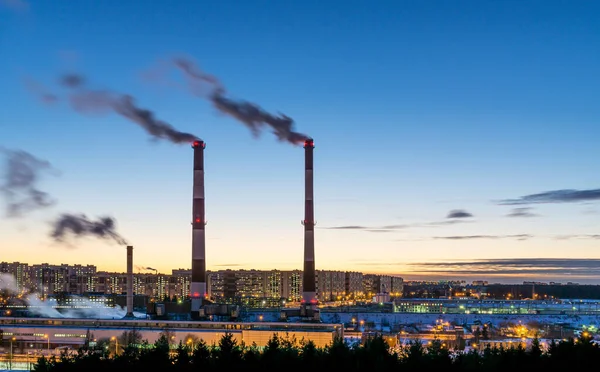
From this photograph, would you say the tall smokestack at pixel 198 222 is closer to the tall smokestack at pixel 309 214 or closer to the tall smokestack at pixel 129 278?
the tall smokestack at pixel 129 278

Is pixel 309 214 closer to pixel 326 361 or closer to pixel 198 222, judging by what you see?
pixel 198 222

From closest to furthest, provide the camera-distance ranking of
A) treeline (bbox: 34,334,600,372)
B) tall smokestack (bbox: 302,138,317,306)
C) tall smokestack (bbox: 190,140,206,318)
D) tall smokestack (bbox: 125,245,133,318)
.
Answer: treeline (bbox: 34,334,600,372) → tall smokestack (bbox: 190,140,206,318) → tall smokestack (bbox: 302,138,317,306) → tall smokestack (bbox: 125,245,133,318)

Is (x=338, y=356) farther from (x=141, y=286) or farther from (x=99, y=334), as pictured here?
(x=141, y=286)

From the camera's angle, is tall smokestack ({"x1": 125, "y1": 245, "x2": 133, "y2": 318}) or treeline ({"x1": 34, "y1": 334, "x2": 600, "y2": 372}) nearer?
treeline ({"x1": 34, "y1": 334, "x2": 600, "y2": 372})

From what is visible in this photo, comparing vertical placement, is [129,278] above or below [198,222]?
below

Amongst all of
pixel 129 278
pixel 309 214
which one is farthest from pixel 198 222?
pixel 129 278

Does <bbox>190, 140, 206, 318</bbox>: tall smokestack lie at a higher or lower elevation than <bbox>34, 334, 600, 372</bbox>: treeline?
higher

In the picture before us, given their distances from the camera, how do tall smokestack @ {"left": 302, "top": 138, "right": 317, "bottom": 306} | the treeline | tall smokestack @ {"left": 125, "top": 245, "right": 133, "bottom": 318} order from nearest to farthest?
the treeline, tall smokestack @ {"left": 302, "top": 138, "right": 317, "bottom": 306}, tall smokestack @ {"left": 125, "top": 245, "right": 133, "bottom": 318}

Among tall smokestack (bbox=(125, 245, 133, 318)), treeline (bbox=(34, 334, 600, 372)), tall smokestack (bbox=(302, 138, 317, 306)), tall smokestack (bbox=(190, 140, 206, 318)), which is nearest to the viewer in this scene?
treeline (bbox=(34, 334, 600, 372))

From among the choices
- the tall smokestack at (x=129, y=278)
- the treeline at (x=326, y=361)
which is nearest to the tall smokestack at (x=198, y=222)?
the tall smokestack at (x=129, y=278)

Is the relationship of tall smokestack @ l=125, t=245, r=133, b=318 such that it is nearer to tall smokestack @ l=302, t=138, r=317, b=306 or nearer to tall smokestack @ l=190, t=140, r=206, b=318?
tall smokestack @ l=190, t=140, r=206, b=318

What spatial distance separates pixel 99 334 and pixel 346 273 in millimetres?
110332

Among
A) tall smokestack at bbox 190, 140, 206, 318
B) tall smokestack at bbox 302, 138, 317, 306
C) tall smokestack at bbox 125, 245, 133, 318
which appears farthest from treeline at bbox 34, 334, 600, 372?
tall smokestack at bbox 125, 245, 133, 318

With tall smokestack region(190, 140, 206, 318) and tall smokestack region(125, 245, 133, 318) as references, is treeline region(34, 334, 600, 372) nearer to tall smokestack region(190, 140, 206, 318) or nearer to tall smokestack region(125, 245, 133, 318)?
tall smokestack region(190, 140, 206, 318)
